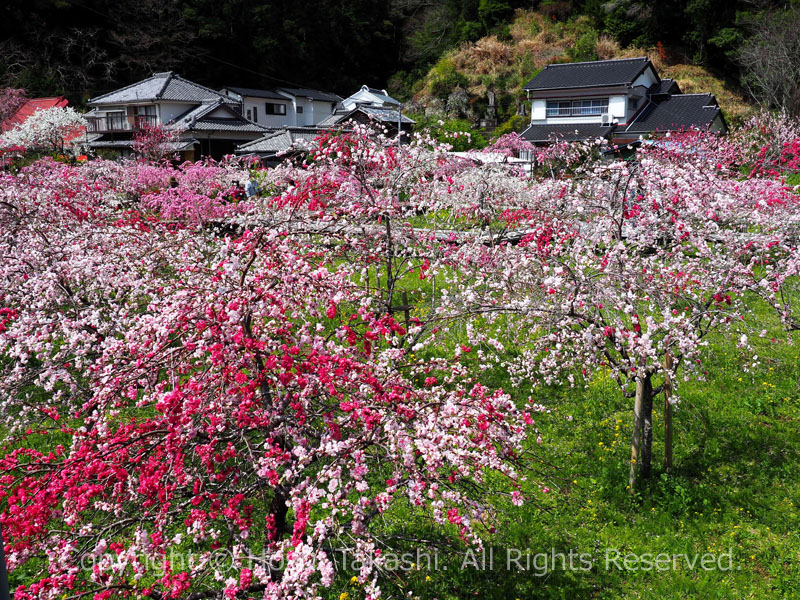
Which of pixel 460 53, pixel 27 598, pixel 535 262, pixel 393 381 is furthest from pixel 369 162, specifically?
pixel 460 53

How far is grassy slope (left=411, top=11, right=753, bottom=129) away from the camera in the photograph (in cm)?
3706

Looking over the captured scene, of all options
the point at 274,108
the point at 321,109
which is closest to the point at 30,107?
the point at 274,108

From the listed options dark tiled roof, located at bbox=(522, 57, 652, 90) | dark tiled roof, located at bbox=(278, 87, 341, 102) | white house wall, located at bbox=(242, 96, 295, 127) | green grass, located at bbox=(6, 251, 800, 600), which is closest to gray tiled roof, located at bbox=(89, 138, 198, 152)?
white house wall, located at bbox=(242, 96, 295, 127)

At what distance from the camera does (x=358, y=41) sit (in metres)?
49.7

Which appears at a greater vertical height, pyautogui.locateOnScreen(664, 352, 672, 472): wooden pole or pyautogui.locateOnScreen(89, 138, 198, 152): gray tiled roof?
pyautogui.locateOnScreen(89, 138, 198, 152): gray tiled roof

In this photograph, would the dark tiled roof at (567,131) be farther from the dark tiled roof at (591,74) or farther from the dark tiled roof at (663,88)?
the dark tiled roof at (663,88)

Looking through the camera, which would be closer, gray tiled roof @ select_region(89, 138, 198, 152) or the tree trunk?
the tree trunk

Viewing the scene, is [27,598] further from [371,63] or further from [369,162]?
[371,63]

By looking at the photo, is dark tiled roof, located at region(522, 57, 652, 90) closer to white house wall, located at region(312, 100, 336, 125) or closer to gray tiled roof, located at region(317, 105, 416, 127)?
gray tiled roof, located at region(317, 105, 416, 127)

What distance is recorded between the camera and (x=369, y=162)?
7.82 meters

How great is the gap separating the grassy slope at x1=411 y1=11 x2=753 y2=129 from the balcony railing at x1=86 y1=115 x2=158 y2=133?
61.4 ft

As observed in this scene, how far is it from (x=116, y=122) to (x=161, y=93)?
3337 mm

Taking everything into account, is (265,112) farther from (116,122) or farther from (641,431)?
(641,431)

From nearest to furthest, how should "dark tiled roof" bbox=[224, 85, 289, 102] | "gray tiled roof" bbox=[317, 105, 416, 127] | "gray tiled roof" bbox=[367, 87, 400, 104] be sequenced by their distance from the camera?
1. "gray tiled roof" bbox=[317, 105, 416, 127]
2. "dark tiled roof" bbox=[224, 85, 289, 102]
3. "gray tiled roof" bbox=[367, 87, 400, 104]
